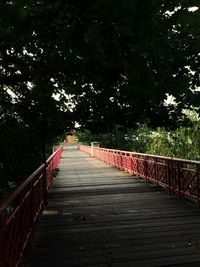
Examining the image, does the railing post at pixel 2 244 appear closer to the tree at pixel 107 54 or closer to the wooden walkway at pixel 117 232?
the wooden walkway at pixel 117 232

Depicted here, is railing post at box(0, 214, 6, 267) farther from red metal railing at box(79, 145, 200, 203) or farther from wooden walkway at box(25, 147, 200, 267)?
red metal railing at box(79, 145, 200, 203)

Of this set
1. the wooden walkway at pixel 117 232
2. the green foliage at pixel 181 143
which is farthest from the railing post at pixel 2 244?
the green foliage at pixel 181 143

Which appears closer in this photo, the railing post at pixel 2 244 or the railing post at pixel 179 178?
the railing post at pixel 2 244

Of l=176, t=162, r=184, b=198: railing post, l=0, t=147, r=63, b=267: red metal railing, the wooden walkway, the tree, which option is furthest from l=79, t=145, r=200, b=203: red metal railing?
l=0, t=147, r=63, b=267: red metal railing

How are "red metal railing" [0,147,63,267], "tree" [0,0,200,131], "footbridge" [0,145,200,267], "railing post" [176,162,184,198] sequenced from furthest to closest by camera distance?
"railing post" [176,162,184,198], "footbridge" [0,145,200,267], "red metal railing" [0,147,63,267], "tree" [0,0,200,131]

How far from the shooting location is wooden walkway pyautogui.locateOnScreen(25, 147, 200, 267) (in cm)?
520

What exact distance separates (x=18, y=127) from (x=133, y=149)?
40.7 m

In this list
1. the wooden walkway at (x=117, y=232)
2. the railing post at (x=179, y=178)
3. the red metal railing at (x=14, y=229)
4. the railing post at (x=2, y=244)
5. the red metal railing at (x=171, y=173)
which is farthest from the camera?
the railing post at (x=179, y=178)

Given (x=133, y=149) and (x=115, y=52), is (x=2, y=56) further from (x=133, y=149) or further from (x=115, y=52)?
(x=133, y=149)

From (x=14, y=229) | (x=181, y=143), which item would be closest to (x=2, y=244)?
(x=14, y=229)

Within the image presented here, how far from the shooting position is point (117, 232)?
6734 millimetres

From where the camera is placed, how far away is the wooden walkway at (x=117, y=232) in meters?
5.20

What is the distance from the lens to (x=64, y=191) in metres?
12.9

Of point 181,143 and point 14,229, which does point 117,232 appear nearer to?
point 14,229
